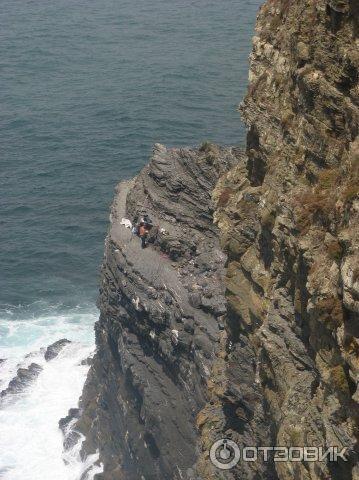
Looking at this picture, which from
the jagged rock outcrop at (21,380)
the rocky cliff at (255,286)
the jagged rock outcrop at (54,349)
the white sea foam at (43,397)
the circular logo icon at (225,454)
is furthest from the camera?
the jagged rock outcrop at (54,349)

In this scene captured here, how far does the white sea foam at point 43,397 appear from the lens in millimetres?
61875

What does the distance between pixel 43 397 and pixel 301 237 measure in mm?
49972

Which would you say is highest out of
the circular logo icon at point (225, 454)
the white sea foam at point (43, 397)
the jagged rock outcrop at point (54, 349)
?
the circular logo icon at point (225, 454)

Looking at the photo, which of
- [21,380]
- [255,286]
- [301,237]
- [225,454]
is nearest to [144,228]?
[21,380]

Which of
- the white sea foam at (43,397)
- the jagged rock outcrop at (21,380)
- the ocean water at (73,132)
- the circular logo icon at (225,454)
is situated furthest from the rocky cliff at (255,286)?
the ocean water at (73,132)

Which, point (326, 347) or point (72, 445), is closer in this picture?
point (326, 347)

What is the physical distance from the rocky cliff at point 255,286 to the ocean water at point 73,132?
10.0 meters

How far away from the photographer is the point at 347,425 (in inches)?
798

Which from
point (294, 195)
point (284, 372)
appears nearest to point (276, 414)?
point (284, 372)

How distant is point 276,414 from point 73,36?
126864 mm

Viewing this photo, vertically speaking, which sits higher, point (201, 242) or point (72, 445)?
point (201, 242)

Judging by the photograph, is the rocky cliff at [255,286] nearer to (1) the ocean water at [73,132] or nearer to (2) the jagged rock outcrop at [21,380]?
(2) the jagged rock outcrop at [21,380]

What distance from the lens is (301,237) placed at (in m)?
24.4

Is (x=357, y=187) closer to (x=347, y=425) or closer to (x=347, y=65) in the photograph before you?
(x=347, y=65)
